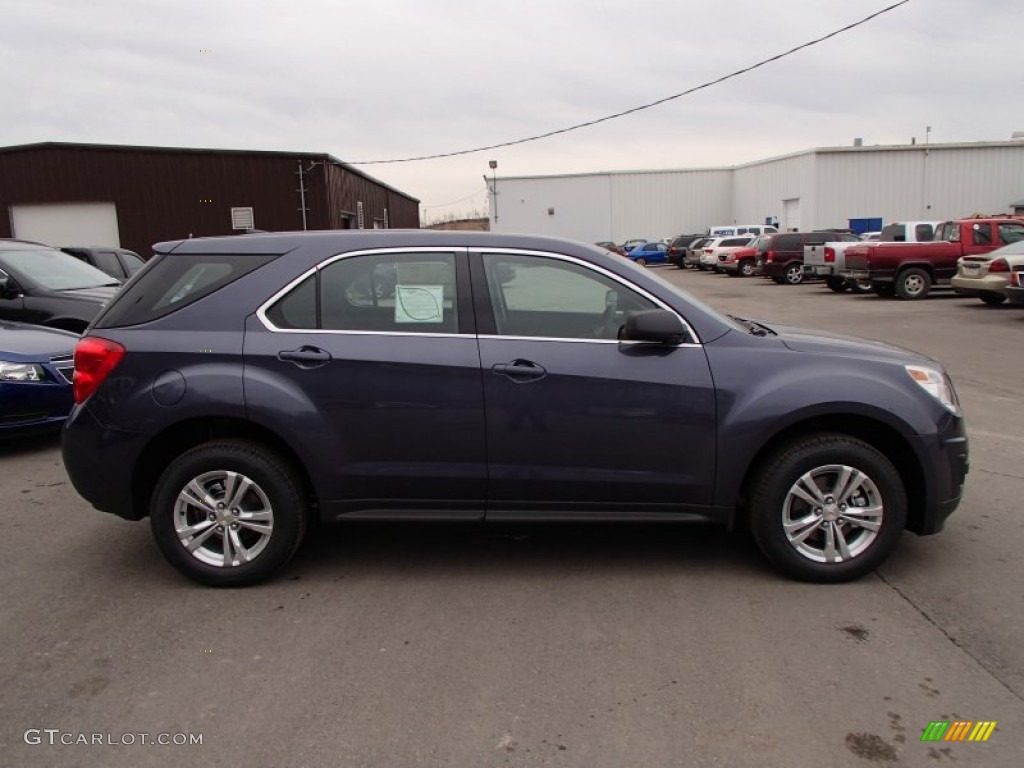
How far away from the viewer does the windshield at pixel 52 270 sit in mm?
9285

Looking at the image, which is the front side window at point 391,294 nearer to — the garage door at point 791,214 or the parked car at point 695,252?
the parked car at point 695,252

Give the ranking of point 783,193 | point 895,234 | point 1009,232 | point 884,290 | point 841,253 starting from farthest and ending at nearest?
1. point 783,193
2. point 895,234
3. point 841,253
4. point 884,290
5. point 1009,232

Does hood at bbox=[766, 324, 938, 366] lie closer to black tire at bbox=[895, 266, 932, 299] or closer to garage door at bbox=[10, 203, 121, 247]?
black tire at bbox=[895, 266, 932, 299]

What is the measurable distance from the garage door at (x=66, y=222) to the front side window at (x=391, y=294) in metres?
25.3

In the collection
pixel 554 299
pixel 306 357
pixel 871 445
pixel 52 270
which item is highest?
pixel 52 270

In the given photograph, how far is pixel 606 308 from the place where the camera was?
404 cm

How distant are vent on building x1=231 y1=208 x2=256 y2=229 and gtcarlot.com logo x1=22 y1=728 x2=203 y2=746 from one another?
2463 cm

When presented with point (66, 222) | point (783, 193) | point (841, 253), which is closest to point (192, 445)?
point (841, 253)

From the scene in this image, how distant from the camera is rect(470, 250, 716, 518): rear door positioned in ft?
12.7

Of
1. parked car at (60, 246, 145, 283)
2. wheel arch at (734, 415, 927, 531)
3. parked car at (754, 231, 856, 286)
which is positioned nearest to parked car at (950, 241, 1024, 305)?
parked car at (754, 231, 856, 286)

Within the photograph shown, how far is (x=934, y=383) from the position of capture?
402cm

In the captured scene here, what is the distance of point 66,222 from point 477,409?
87.6 feet

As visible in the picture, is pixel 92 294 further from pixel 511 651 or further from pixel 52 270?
pixel 511 651

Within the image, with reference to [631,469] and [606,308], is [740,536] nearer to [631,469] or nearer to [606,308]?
[631,469]
